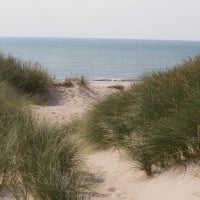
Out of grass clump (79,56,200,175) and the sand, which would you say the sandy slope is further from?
grass clump (79,56,200,175)

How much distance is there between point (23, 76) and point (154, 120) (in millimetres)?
7591

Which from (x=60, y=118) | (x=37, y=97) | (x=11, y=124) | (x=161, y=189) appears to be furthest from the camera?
(x=37, y=97)

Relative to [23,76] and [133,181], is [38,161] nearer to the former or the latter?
[133,181]

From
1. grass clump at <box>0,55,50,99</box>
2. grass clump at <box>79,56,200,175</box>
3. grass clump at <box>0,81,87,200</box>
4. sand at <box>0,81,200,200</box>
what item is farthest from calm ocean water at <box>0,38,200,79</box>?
grass clump at <box>0,81,87,200</box>

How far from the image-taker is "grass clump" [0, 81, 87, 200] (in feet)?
14.8

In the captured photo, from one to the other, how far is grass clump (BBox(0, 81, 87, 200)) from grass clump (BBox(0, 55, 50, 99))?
20.1 ft

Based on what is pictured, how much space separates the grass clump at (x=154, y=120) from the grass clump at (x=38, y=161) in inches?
31.4

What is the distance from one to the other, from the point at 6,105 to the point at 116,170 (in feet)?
8.20

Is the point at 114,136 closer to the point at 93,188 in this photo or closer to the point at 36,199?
the point at 93,188

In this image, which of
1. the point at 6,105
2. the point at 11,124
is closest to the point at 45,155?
the point at 11,124

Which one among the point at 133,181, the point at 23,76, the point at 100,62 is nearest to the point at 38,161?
the point at 133,181

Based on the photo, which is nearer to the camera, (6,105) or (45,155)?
(45,155)

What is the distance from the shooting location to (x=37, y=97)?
41.5 feet

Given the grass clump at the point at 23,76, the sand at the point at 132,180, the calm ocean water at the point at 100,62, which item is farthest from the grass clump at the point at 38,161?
the grass clump at the point at 23,76
